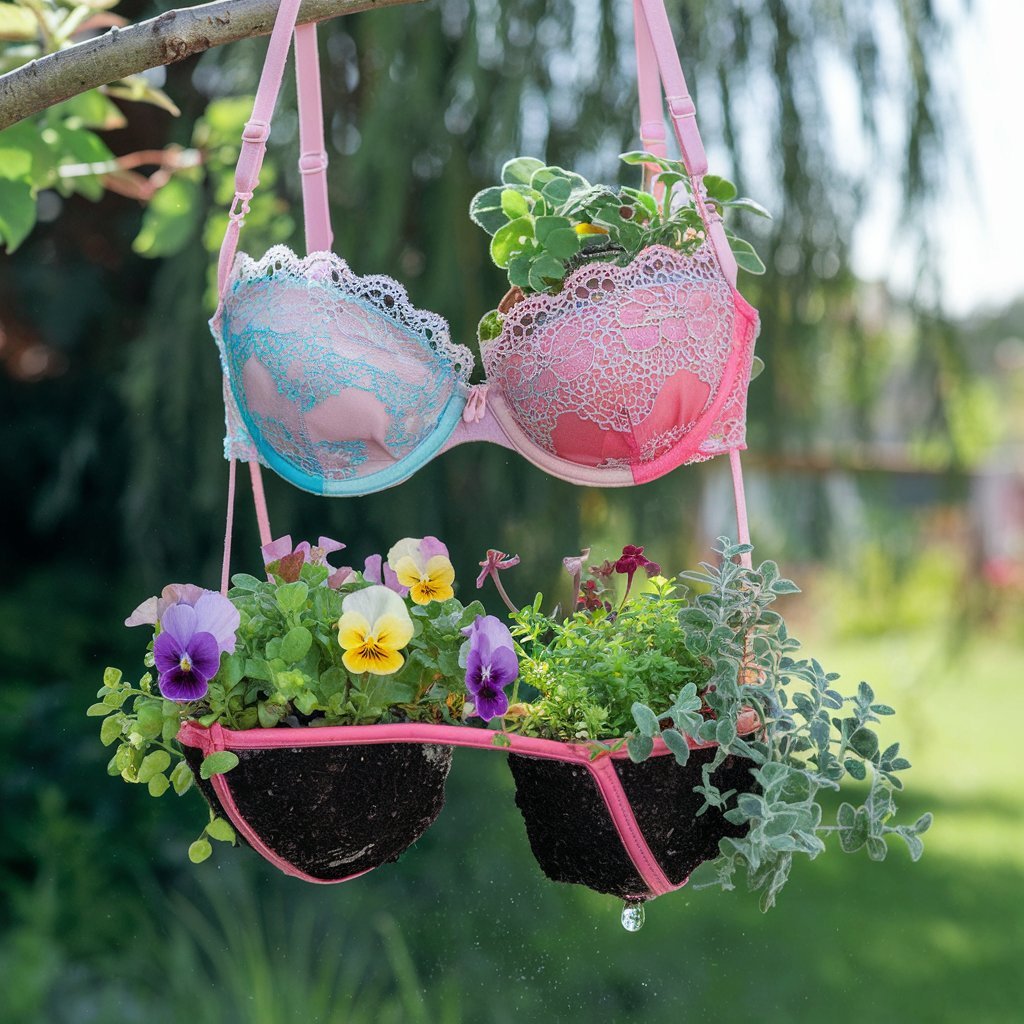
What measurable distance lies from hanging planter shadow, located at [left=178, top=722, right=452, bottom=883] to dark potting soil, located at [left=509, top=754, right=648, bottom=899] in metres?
0.08

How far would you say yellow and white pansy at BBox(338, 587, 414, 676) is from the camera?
873 mm

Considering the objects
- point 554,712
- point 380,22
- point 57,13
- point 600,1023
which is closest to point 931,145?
point 380,22

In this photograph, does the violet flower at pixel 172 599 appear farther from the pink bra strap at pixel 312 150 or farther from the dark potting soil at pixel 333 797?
the pink bra strap at pixel 312 150

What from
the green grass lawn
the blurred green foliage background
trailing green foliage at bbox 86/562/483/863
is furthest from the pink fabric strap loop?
the green grass lawn

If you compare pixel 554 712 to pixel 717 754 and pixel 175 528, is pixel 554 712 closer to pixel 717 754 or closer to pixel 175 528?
pixel 717 754

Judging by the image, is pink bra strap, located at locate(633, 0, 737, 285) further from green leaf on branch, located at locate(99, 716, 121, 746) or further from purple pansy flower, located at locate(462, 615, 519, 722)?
green leaf on branch, located at locate(99, 716, 121, 746)

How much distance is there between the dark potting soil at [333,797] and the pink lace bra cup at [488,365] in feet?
0.74

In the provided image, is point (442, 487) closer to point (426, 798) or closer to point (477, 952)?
point (477, 952)

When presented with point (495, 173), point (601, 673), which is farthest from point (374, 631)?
point (495, 173)

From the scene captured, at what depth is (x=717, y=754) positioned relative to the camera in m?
0.89

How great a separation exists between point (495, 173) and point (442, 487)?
0.62m

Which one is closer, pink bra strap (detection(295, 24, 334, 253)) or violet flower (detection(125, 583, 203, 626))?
violet flower (detection(125, 583, 203, 626))

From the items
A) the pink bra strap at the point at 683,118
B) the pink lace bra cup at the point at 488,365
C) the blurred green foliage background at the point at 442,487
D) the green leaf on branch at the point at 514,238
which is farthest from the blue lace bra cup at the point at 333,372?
the blurred green foliage background at the point at 442,487

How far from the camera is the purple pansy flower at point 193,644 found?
849 millimetres
